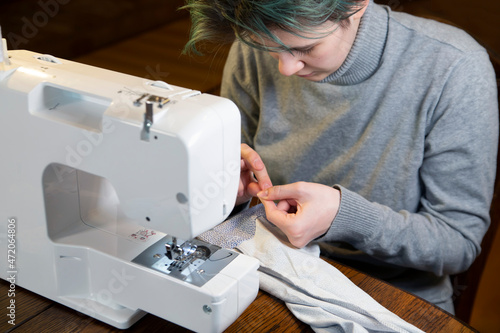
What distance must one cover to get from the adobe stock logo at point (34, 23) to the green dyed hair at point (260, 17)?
2085 mm

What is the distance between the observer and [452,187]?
1.26m

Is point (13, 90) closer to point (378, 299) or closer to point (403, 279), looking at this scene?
point (378, 299)

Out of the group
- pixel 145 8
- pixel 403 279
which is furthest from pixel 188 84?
pixel 403 279

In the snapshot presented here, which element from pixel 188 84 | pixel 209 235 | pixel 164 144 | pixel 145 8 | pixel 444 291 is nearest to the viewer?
pixel 164 144

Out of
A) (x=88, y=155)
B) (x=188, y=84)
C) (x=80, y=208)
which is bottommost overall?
(x=188, y=84)

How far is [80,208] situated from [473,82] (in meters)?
0.85

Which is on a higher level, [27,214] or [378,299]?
[27,214]

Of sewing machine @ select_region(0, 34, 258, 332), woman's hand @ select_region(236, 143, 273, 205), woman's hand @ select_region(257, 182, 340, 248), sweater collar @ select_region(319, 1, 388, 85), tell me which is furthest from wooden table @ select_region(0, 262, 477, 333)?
sweater collar @ select_region(319, 1, 388, 85)

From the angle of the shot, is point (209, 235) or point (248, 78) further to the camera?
point (248, 78)

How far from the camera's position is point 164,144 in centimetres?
79

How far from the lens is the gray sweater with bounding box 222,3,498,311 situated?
1.24 m

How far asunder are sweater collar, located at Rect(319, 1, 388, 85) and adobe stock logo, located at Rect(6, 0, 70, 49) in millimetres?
2136

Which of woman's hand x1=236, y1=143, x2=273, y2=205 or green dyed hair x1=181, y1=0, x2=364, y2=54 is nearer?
green dyed hair x1=181, y1=0, x2=364, y2=54

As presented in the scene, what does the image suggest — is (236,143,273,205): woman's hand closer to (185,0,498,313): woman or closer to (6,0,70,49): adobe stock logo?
(185,0,498,313): woman
